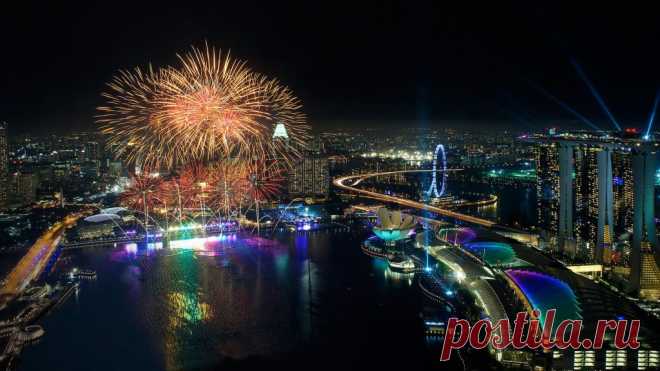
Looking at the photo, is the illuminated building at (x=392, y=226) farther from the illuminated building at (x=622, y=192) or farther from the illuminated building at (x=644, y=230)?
the illuminated building at (x=644, y=230)

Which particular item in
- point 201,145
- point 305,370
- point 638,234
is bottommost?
point 305,370

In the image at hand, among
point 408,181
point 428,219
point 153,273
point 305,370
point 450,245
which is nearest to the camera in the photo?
point 305,370

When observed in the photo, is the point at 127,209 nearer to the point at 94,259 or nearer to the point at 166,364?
the point at 94,259

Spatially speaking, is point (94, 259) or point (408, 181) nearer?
point (94, 259)

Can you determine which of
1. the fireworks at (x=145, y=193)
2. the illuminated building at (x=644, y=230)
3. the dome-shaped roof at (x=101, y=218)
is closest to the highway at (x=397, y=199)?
the illuminated building at (x=644, y=230)

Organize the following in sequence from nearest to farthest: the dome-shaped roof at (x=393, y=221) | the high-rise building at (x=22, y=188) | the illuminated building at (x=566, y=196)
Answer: the illuminated building at (x=566, y=196)
the dome-shaped roof at (x=393, y=221)
the high-rise building at (x=22, y=188)

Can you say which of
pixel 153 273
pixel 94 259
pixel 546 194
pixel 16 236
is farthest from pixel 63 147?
pixel 546 194

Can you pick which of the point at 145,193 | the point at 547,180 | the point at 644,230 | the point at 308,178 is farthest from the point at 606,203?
the point at 308,178
